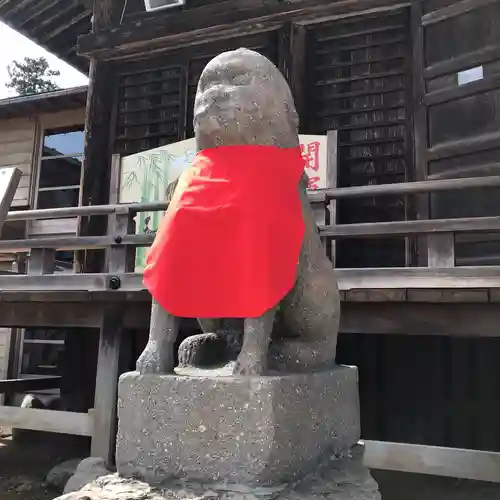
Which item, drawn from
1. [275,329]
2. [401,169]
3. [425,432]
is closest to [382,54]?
[401,169]

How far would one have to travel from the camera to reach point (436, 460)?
371 centimetres

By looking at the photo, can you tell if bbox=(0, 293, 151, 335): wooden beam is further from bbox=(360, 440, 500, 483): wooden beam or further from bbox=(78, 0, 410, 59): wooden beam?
bbox=(78, 0, 410, 59): wooden beam

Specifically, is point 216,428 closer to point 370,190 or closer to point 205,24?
point 370,190

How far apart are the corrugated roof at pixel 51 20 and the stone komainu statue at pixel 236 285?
6769 mm

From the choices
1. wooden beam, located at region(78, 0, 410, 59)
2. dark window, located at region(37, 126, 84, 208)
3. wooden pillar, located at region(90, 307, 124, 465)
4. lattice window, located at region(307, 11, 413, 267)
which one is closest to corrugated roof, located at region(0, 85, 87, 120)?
dark window, located at region(37, 126, 84, 208)

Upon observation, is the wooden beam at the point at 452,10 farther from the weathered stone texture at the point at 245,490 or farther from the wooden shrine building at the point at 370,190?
the weathered stone texture at the point at 245,490

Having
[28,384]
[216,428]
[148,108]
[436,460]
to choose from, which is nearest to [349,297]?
[436,460]

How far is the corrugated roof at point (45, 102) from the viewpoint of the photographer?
7.98m

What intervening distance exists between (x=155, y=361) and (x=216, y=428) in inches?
12.7

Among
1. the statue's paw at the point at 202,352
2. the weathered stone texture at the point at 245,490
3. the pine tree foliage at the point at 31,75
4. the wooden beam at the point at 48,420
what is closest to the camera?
the weathered stone texture at the point at 245,490

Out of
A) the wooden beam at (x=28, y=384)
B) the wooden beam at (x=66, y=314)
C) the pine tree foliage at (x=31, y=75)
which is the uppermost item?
the pine tree foliage at (x=31, y=75)

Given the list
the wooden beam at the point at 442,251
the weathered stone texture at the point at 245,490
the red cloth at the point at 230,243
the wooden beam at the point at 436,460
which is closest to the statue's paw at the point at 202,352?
the red cloth at the point at 230,243

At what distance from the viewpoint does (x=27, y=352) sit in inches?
384

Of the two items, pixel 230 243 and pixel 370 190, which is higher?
pixel 370 190
